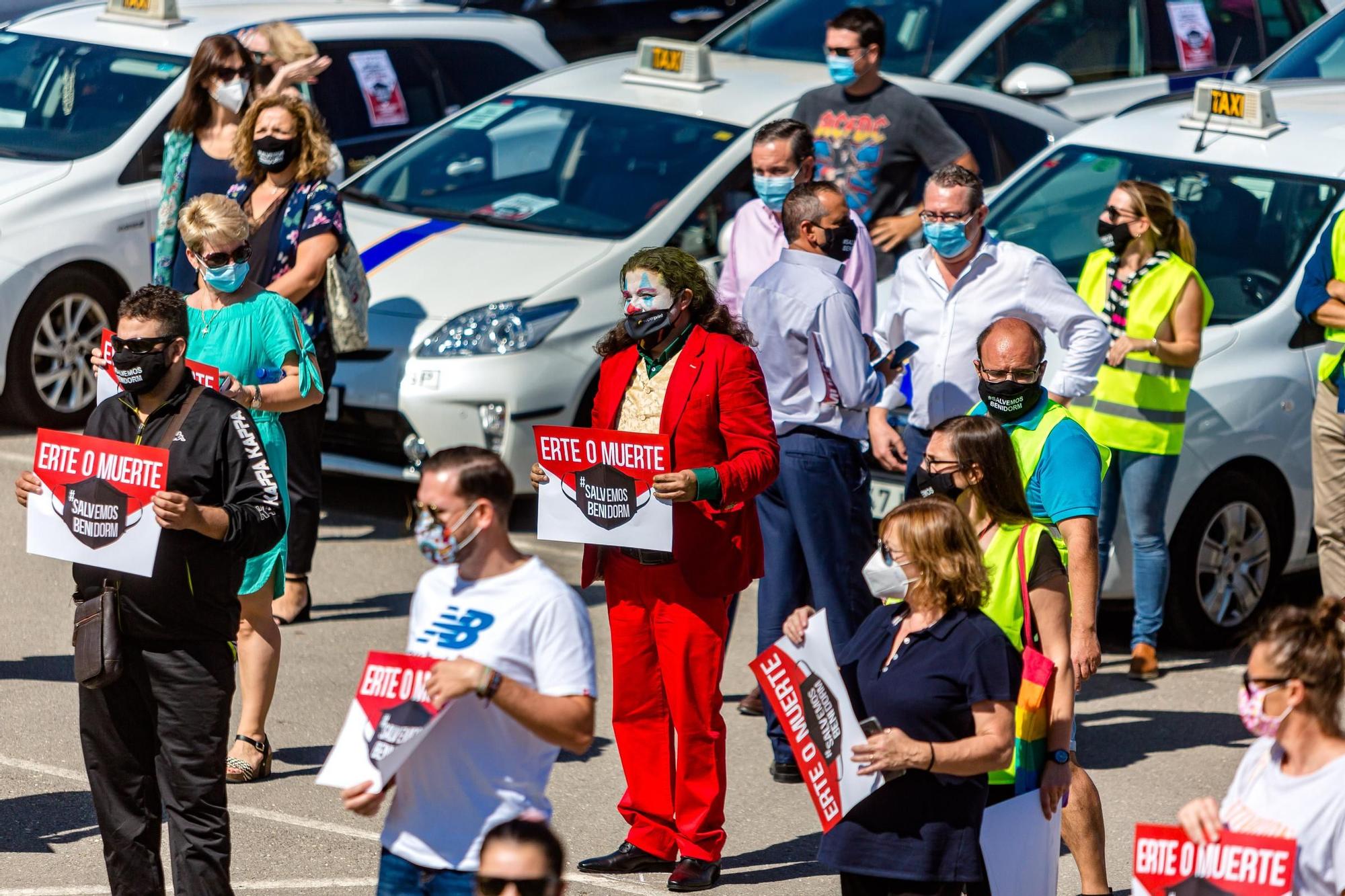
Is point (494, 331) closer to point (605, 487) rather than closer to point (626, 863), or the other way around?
point (605, 487)

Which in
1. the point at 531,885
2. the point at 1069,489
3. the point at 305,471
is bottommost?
the point at 531,885

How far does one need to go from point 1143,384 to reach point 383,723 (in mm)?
4490

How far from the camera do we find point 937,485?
207 inches

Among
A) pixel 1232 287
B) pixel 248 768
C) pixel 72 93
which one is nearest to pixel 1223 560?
pixel 1232 287

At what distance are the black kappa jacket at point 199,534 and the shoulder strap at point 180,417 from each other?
1 centimetres

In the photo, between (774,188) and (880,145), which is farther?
(880,145)

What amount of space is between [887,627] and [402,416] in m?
4.64

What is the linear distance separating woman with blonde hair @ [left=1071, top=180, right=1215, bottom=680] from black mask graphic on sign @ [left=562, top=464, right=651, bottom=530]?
2.58 m

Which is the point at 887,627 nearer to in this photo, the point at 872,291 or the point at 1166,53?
the point at 872,291

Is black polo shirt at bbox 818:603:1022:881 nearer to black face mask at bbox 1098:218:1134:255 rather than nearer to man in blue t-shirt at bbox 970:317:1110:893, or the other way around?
man in blue t-shirt at bbox 970:317:1110:893

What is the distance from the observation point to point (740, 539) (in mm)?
6156

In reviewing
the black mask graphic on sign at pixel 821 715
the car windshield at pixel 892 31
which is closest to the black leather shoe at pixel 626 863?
the black mask graphic on sign at pixel 821 715

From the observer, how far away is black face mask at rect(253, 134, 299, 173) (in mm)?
7777

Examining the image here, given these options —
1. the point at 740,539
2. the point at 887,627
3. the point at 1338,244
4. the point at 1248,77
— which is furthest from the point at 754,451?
the point at 1248,77
